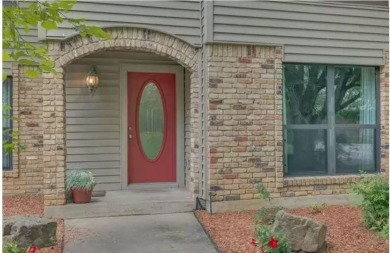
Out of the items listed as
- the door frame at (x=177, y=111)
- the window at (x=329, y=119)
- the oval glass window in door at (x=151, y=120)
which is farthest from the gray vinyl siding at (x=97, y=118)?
the window at (x=329, y=119)

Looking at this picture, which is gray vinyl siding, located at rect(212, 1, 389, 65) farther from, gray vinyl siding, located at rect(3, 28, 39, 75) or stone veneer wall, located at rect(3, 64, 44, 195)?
stone veneer wall, located at rect(3, 64, 44, 195)

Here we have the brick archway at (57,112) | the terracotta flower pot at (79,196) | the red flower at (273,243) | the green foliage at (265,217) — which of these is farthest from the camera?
the terracotta flower pot at (79,196)

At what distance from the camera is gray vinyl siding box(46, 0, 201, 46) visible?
4.83 meters

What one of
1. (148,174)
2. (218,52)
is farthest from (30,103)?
(218,52)

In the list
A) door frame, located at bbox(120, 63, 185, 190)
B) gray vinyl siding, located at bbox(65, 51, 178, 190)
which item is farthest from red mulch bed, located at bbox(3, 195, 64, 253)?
door frame, located at bbox(120, 63, 185, 190)

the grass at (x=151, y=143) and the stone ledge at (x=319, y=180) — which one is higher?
the grass at (x=151, y=143)

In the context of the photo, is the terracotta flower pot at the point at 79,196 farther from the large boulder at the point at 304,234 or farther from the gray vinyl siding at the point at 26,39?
the large boulder at the point at 304,234

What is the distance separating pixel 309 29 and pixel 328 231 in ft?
9.61

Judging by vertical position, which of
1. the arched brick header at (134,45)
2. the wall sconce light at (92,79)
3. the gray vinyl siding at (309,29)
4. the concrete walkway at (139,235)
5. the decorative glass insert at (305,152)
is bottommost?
the concrete walkway at (139,235)

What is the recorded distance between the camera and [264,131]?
17.4ft

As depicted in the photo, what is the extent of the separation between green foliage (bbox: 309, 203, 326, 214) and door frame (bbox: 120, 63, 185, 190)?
2.09 m

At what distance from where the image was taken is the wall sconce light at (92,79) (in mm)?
5719

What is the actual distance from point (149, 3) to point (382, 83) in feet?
12.5

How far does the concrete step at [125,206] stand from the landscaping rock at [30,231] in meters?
0.93
